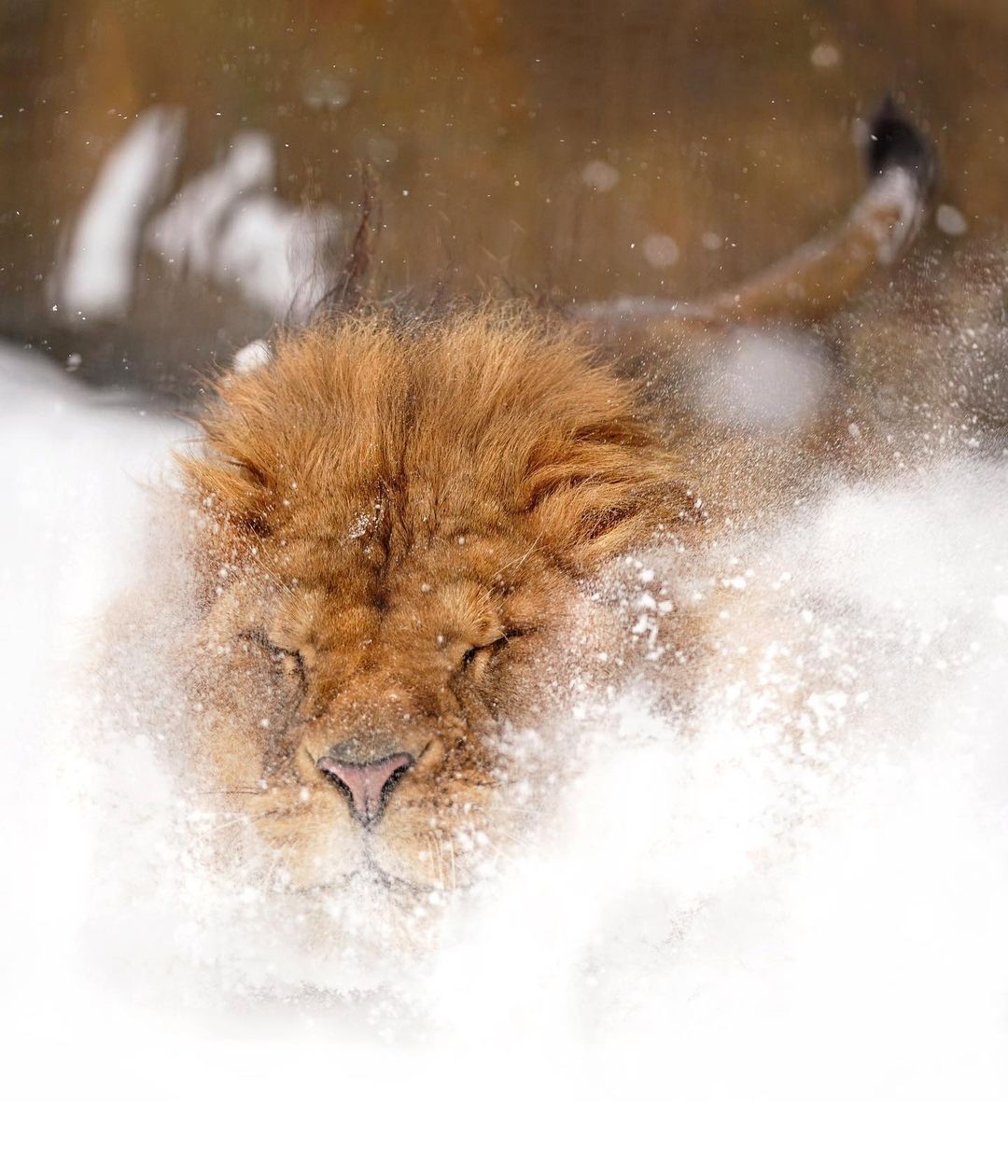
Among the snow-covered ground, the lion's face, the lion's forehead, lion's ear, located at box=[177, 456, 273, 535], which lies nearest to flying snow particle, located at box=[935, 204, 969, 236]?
the snow-covered ground

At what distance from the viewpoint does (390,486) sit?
2.77 feet

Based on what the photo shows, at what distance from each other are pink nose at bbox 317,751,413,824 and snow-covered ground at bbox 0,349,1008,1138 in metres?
0.14

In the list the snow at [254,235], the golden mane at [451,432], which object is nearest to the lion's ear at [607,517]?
the golden mane at [451,432]

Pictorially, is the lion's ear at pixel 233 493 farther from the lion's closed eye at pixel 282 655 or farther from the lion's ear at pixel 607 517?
the lion's ear at pixel 607 517

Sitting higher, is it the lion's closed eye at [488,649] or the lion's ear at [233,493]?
the lion's ear at [233,493]

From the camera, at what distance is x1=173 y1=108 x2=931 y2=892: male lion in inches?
31.8

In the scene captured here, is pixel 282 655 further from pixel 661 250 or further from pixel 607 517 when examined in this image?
pixel 661 250

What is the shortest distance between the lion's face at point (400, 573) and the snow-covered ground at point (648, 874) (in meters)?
0.07

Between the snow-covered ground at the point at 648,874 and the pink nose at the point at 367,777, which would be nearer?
the pink nose at the point at 367,777

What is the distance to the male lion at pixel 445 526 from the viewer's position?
81cm

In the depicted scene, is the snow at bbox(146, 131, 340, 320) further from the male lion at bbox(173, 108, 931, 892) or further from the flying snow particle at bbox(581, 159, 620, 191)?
the flying snow particle at bbox(581, 159, 620, 191)

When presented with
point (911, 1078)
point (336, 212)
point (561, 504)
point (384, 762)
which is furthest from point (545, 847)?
point (336, 212)

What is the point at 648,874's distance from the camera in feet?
2.90

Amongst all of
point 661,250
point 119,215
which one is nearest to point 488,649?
point 661,250
